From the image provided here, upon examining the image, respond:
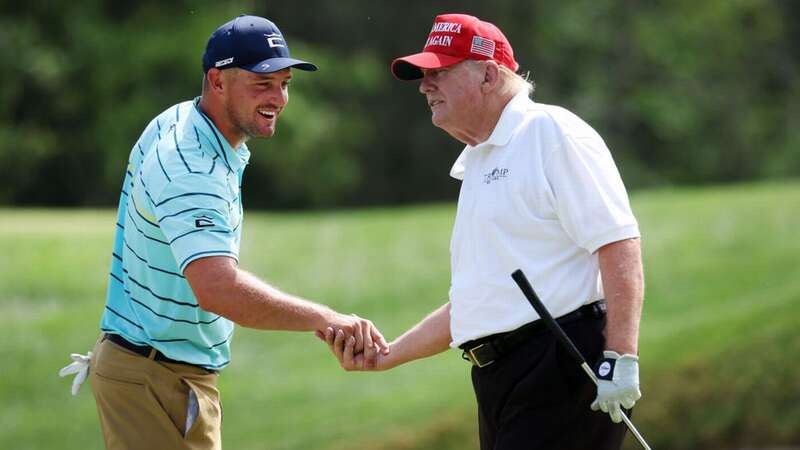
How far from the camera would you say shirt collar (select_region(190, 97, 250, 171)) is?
4.61 metres

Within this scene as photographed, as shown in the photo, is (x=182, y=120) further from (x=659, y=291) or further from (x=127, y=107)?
(x=127, y=107)

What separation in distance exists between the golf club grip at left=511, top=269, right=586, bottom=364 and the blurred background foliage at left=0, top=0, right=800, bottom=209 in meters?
24.6

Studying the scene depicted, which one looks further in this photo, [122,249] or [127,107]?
[127,107]

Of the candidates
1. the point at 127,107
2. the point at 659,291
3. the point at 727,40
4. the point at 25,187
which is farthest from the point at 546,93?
the point at 659,291

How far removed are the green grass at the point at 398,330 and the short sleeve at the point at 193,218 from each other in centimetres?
510

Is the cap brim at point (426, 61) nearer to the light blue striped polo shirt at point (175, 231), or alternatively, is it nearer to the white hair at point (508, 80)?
the white hair at point (508, 80)

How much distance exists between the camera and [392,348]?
17.2ft

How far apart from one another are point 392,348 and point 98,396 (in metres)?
1.23

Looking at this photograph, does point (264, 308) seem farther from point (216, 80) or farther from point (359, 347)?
point (216, 80)

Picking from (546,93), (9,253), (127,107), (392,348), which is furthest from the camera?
(546,93)

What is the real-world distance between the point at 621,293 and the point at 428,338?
1.13 metres

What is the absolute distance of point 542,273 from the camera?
14.0ft

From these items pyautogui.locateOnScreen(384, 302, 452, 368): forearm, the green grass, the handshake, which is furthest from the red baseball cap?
the green grass

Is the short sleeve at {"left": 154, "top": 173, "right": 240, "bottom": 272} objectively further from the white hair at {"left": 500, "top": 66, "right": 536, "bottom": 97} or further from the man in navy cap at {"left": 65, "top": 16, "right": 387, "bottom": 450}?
the white hair at {"left": 500, "top": 66, "right": 536, "bottom": 97}
